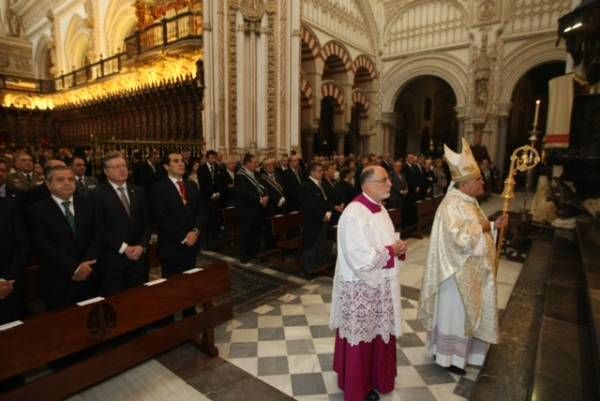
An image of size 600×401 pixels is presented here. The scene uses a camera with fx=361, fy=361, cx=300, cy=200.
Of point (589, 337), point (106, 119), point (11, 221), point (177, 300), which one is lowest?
point (589, 337)


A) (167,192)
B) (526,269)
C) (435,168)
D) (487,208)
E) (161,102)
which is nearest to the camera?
(167,192)

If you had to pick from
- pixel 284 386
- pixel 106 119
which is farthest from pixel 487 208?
pixel 106 119

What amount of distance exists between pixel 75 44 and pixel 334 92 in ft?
54.2

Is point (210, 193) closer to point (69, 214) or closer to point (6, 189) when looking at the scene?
point (6, 189)

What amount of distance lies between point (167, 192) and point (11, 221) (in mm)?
1180

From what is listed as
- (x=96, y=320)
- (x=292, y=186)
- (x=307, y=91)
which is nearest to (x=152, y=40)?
(x=307, y=91)

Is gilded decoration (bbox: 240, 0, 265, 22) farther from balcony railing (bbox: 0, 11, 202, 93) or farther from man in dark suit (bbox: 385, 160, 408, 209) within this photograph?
man in dark suit (bbox: 385, 160, 408, 209)

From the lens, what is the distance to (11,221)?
2617 millimetres

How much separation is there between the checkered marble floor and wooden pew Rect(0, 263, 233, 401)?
14.1 inches

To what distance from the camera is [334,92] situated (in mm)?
13836

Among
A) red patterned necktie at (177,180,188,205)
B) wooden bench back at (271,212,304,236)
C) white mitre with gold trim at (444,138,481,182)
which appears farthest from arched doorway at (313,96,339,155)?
white mitre with gold trim at (444,138,481,182)

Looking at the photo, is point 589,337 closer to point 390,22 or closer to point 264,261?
point 264,261

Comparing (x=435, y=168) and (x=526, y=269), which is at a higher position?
(x=435, y=168)

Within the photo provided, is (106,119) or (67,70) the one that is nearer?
(106,119)
